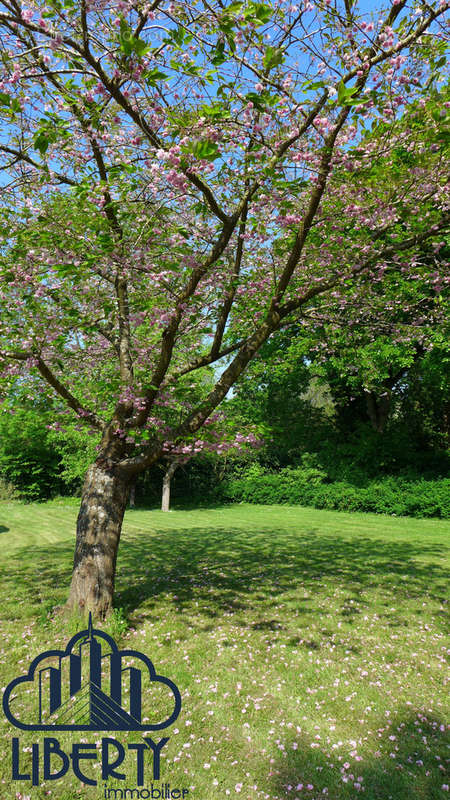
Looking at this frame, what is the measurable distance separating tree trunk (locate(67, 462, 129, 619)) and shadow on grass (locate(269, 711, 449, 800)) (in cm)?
317

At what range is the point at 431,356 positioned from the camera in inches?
703

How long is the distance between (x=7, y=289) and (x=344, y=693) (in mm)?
6918

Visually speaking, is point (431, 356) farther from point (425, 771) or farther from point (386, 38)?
point (425, 771)

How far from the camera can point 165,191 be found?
540 centimetres

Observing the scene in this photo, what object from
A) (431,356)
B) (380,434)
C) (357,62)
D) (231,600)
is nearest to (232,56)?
(357,62)

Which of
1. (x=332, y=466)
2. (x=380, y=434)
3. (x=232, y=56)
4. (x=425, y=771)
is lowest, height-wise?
(x=425, y=771)

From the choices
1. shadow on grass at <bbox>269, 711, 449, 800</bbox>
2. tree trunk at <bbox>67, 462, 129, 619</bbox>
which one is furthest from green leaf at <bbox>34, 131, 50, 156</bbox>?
shadow on grass at <bbox>269, 711, 449, 800</bbox>

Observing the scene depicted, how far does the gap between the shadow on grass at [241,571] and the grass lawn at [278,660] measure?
5cm

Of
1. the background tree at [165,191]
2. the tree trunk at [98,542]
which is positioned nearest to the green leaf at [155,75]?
the background tree at [165,191]

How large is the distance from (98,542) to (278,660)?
2708 millimetres

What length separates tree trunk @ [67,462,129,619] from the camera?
5.79 metres

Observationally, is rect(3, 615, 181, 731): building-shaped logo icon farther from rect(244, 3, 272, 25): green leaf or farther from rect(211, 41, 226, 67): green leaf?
rect(244, 3, 272, 25): green leaf

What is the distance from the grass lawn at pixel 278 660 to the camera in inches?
128

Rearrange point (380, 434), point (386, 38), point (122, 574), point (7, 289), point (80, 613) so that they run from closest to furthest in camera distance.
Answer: point (386, 38)
point (80, 613)
point (7, 289)
point (122, 574)
point (380, 434)
